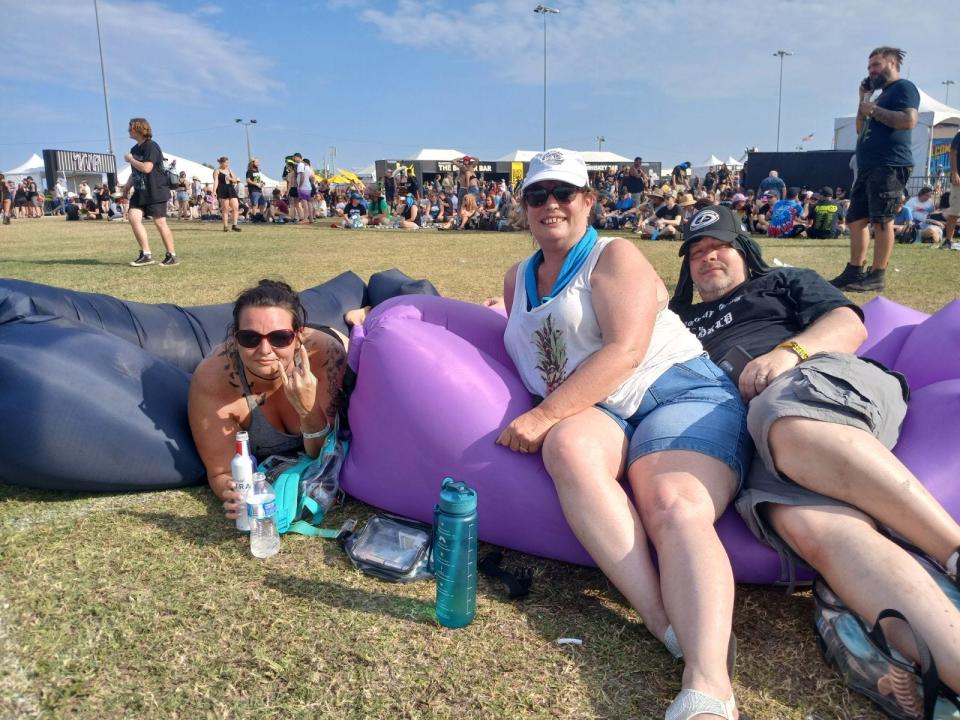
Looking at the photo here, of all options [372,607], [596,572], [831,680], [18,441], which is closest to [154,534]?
[18,441]

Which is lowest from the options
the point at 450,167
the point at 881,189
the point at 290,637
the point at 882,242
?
the point at 290,637

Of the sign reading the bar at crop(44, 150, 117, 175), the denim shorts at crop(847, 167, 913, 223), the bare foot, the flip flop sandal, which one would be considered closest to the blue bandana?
the flip flop sandal

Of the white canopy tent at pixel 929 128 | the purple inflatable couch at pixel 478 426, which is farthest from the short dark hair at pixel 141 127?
the white canopy tent at pixel 929 128

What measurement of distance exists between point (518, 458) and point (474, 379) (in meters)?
0.35

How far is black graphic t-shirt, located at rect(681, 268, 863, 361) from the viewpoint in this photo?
2.72 metres

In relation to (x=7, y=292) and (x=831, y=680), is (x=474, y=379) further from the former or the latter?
(x=7, y=292)

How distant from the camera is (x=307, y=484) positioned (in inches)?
105

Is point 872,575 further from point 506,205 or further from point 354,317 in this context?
point 506,205

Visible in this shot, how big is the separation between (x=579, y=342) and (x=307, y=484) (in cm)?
115

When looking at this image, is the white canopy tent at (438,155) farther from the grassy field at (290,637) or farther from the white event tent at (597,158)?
the grassy field at (290,637)

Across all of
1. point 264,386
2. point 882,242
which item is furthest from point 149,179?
point 882,242

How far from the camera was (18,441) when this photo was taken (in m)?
2.59

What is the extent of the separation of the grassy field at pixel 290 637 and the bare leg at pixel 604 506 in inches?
5.8

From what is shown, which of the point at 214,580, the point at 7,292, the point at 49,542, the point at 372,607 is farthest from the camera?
the point at 7,292
